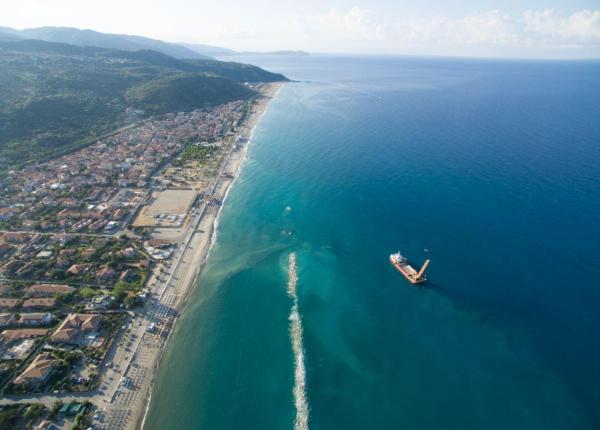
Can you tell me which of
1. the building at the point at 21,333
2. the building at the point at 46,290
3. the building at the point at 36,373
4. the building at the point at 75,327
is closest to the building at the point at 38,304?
the building at the point at 46,290

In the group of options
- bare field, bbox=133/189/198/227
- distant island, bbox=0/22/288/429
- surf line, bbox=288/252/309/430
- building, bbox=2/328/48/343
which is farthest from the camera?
bare field, bbox=133/189/198/227

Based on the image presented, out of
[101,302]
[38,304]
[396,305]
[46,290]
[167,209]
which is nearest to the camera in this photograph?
[38,304]

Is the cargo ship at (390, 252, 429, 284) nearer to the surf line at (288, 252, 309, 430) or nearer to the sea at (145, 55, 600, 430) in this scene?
the sea at (145, 55, 600, 430)

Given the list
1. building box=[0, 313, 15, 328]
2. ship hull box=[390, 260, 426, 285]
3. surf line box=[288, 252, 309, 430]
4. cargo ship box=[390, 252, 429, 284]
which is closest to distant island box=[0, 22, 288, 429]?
building box=[0, 313, 15, 328]

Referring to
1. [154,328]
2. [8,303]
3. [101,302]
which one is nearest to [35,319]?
[8,303]

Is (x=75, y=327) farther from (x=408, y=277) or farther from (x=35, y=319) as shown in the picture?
(x=408, y=277)

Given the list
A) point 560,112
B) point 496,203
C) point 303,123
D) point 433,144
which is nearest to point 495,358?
point 496,203
